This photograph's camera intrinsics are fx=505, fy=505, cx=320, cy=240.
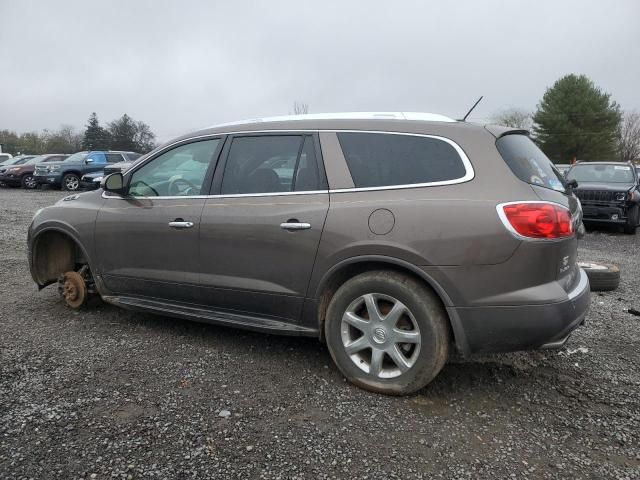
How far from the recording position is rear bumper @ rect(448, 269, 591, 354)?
2760 mm

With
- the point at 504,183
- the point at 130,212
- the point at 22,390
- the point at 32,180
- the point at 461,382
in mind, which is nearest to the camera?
the point at 504,183

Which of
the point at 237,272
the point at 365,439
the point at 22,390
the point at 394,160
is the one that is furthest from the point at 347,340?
the point at 22,390

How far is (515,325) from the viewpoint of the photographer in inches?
110

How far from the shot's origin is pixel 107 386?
3.18 metres

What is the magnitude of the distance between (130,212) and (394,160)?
85.9 inches

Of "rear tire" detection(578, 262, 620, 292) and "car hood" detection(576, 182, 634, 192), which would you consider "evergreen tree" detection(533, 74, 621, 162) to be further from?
"rear tire" detection(578, 262, 620, 292)

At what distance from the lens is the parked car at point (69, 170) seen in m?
20.6

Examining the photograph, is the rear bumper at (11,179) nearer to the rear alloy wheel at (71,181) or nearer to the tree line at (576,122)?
the rear alloy wheel at (71,181)

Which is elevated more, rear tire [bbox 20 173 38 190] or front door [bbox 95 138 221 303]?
front door [bbox 95 138 221 303]

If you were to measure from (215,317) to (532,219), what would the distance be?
88.2 inches

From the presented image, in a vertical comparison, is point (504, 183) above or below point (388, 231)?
above

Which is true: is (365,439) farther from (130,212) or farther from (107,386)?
(130,212)

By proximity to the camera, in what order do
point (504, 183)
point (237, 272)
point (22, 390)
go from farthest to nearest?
point (237, 272)
point (22, 390)
point (504, 183)

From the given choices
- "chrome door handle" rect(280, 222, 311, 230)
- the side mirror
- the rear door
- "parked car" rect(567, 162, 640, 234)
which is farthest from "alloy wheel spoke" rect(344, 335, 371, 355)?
"parked car" rect(567, 162, 640, 234)
